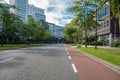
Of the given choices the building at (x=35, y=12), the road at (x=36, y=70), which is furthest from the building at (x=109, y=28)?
the building at (x=35, y=12)

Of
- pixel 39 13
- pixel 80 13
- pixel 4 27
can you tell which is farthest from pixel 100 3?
pixel 39 13

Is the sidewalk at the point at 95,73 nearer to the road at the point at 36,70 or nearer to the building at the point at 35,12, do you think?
the road at the point at 36,70

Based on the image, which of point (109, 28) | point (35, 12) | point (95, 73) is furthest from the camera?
point (35, 12)

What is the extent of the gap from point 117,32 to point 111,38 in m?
2.45

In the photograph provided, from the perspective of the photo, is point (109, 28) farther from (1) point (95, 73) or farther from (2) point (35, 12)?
(2) point (35, 12)

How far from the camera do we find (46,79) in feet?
26.1

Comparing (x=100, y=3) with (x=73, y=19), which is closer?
(x=100, y=3)

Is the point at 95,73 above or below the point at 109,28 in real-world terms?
below

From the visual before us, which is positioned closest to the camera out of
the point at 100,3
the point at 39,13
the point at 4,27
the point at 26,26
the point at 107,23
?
the point at 100,3

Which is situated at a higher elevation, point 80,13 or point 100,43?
point 80,13

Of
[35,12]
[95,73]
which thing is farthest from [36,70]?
[35,12]

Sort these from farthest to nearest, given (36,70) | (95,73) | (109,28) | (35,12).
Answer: (35,12)
(109,28)
(36,70)
(95,73)

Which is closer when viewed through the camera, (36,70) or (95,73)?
(95,73)

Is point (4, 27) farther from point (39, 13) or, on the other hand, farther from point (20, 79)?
point (39, 13)
